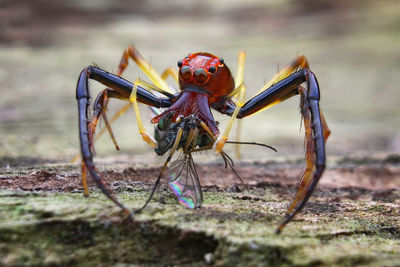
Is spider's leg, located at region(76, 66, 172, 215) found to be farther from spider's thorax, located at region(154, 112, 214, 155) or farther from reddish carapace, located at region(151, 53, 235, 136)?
spider's thorax, located at region(154, 112, 214, 155)

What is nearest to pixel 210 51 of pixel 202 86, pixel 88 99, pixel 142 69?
pixel 142 69

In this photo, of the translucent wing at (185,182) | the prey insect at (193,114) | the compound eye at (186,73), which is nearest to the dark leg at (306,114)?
the prey insect at (193,114)

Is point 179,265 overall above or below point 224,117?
below

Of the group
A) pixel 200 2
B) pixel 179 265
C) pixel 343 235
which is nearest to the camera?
pixel 179 265

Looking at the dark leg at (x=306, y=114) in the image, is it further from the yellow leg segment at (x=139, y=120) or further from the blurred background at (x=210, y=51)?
the yellow leg segment at (x=139, y=120)

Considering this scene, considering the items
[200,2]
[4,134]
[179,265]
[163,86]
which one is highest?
[200,2]

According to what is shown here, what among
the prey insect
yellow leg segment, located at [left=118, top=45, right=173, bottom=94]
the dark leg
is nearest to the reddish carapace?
the prey insect

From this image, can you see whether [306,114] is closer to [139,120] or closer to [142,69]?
[139,120]

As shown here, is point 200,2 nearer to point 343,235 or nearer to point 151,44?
point 151,44

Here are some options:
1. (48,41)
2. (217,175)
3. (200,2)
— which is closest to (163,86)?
(217,175)
